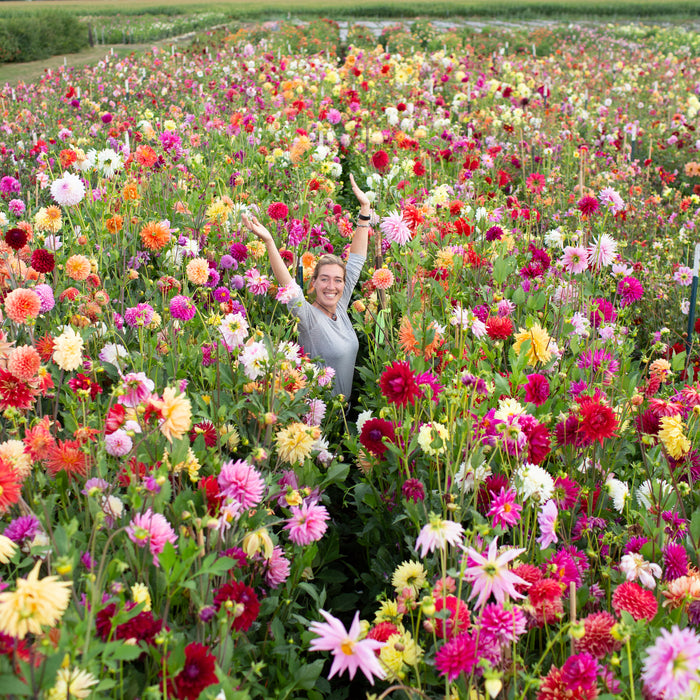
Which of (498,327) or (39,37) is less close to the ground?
(39,37)

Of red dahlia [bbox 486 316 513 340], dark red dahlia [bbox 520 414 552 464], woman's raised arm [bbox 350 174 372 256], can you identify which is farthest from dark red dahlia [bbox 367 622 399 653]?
woman's raised arm [bbox 350 174 372 256]

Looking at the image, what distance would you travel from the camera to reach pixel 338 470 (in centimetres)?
222

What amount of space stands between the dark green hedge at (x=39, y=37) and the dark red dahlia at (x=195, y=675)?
22.2 metres

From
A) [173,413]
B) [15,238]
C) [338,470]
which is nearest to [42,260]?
[15,238]

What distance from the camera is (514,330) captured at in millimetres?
3152

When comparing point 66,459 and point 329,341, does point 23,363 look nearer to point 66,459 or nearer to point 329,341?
point 66,459

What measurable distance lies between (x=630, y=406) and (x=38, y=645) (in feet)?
6.44

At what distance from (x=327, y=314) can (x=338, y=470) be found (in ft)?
4.92

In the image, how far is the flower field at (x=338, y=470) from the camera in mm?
1342

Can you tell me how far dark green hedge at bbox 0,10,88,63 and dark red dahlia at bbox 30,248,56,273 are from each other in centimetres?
2047

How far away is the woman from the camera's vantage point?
131 inches

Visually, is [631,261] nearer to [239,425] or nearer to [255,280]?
[255,280]

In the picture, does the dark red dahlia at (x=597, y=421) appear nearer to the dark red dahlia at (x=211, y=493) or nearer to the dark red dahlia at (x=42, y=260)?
the dark red dahlia at (x=211, y=493)

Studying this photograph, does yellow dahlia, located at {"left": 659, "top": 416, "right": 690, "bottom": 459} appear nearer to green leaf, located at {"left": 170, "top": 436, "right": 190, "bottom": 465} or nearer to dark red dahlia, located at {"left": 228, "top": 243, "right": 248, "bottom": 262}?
green leaf, located at {"left": 170, "top": 436, "right": 190, "bottom": 465}
